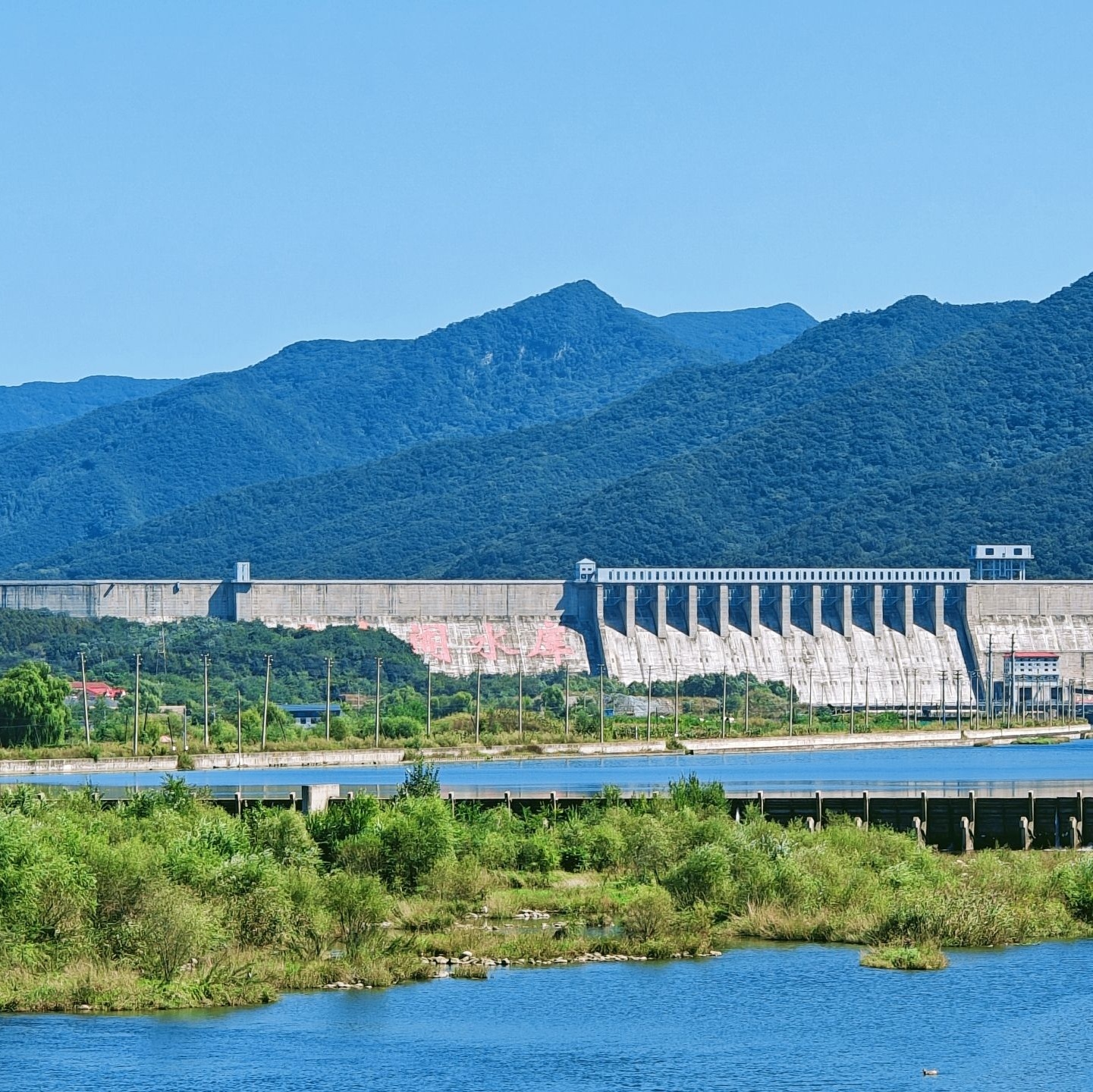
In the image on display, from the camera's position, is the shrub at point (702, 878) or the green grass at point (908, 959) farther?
the shrub at point (702, 878)

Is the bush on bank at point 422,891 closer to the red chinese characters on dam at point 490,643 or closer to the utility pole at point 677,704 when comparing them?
the utility pole at point 677,704

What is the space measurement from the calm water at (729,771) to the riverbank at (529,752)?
1.92 feet

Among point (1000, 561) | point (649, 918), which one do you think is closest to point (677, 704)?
point (1000, 561)

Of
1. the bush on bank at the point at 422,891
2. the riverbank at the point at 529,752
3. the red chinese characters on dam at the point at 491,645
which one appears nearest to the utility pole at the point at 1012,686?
the riverbank at the point at 529,752

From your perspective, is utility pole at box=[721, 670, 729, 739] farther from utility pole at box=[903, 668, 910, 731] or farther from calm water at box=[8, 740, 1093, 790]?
utility pole at box=[903, 668, 910, 731]

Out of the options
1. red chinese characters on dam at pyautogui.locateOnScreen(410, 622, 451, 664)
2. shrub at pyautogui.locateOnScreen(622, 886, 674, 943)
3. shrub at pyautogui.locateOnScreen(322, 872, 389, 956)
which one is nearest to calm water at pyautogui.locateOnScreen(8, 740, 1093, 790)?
shrub at pyautogui.locateOnScreen(622, 886, 674, 943)

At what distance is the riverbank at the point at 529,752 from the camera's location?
295 feet

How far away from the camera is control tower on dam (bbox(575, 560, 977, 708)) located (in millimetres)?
157375

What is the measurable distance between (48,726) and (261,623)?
62610mm

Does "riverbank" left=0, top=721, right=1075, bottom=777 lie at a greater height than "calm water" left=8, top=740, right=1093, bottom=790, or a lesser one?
greater

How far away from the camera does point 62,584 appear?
16450 cm

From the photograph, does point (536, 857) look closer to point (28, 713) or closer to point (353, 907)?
point (353, 907)

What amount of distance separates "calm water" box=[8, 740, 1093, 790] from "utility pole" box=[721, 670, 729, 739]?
23.1 ft

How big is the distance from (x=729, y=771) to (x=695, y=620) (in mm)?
59893
